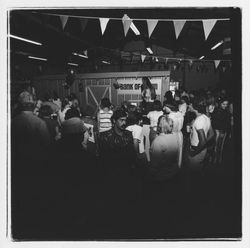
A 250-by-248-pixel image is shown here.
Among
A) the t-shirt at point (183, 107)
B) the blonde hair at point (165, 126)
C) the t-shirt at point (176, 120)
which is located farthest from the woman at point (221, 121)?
the blonde hair at point (165, 126)

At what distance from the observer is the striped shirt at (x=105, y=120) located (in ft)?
18.8

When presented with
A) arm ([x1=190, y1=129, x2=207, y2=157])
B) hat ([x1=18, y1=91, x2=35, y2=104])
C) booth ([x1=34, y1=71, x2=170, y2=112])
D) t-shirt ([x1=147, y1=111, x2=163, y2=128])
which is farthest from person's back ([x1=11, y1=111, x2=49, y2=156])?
booth ([x1=34, y1=71, x2=170, y2=112])

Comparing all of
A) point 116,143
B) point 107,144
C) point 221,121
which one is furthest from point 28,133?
point 221,121

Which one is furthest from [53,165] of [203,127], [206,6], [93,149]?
[206,6]

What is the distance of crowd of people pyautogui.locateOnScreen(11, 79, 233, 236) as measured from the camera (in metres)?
3.97

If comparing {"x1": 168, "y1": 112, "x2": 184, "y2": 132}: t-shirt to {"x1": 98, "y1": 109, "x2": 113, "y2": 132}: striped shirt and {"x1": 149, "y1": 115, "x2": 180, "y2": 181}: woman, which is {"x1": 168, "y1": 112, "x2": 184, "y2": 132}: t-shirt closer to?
{"x1": 149, "y1": 115, "x2": 180, "y2": 181}: woman

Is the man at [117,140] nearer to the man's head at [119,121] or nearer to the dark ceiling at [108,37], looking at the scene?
the man's head at [119,121]

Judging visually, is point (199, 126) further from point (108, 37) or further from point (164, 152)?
point (108, 37)

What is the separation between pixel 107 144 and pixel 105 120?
5.45 ft

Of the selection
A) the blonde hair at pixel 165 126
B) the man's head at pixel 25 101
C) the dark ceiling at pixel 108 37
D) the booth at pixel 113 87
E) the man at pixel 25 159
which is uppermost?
the dark ceiling at pixel 108 37

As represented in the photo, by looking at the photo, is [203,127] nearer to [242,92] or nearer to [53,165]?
[242,92]

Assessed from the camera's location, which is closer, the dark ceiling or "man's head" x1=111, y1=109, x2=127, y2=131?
"man's head" x1=111, y1=109, x2=127, y2=131

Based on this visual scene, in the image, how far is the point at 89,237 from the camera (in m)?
3.71

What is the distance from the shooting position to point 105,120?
5.75 meters
